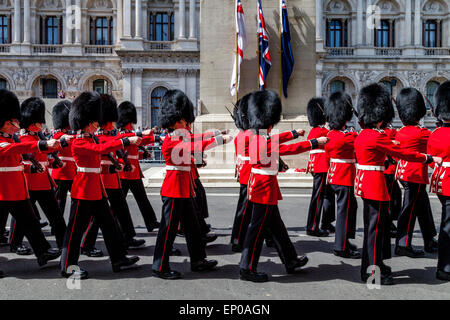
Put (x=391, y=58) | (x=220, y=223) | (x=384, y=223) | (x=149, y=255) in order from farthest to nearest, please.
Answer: (x=391, y=58) < (x=220, y=223) < (x=149, y=255) < (x=384, y=223)

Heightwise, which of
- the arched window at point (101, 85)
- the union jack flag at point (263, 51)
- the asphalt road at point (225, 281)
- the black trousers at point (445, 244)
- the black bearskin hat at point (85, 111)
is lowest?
the asphalt road at point (225, 281)

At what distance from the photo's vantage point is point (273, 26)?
11.8 metres

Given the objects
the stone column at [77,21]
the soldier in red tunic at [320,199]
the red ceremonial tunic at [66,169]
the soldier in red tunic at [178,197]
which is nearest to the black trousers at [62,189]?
the red ceremonial tunic at [66,169]

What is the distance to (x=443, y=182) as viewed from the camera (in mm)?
4344

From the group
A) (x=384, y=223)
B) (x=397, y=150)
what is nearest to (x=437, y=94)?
(x=397, y=150)

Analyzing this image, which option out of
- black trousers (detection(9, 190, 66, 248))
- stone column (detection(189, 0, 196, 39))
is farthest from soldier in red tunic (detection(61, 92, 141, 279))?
stone column (detection(189, 0, 196, 39))

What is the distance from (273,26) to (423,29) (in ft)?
88.5

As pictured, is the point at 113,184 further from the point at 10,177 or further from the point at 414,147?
the point at 414,147

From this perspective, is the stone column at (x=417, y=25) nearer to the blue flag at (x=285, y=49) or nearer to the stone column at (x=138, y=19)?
the stone column at (x=138, y=19)

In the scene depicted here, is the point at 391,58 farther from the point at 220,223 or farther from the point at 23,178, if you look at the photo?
the point at 23,178

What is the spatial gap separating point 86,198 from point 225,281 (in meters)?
1.55

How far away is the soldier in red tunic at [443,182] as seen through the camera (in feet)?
14.0

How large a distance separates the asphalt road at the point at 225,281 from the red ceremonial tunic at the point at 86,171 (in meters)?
0.82
